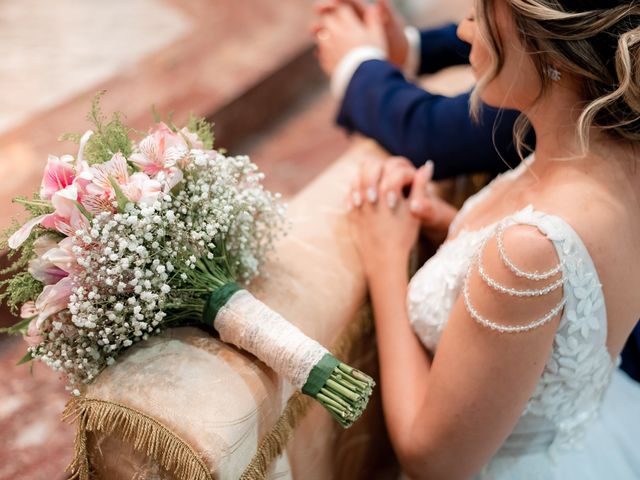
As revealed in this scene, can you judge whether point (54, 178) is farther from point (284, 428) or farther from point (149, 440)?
point (284, 428)

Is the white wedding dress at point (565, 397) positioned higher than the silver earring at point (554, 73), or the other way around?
the silver earring at point (554, 73)

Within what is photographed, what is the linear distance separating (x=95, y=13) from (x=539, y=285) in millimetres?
2032

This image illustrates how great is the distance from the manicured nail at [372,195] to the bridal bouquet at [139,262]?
0.34 meters

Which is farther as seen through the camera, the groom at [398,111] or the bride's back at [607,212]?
the groom at [398,111]

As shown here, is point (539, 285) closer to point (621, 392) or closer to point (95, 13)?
point (621, 392)

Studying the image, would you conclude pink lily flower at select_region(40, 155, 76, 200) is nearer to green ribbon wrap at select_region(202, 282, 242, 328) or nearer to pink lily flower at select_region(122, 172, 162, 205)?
pink lily flower at select_region(122, 172, 162, 205)

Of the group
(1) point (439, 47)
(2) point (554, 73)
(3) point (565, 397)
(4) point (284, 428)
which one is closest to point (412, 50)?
(1) point (439, 47)

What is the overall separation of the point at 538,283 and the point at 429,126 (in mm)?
618

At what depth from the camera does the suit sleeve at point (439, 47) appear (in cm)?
176

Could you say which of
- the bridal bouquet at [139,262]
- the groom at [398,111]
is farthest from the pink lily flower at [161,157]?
the groom at [398,111]

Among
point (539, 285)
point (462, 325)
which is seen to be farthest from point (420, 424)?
point (539, 285)

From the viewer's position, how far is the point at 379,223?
118 centimetres

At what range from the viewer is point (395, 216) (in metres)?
1.18

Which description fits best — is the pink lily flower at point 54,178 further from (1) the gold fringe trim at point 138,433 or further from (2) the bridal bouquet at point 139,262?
(1) the gold fringe trim at point 138,433
